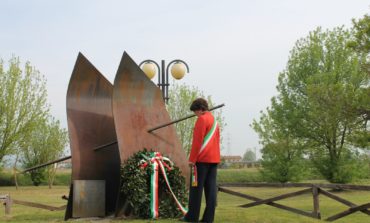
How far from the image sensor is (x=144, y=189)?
852cm

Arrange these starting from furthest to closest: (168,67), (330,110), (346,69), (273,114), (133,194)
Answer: (273,114), (346,69), (330,110), (168,67), (133,194)

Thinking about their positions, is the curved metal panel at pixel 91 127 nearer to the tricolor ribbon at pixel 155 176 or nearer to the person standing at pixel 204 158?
the tricolor ribbon at pixel 155 176

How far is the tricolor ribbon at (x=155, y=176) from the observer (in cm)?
848

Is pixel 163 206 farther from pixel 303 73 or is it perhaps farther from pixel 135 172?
pixel 303 73

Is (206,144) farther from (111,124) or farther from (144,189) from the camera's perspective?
(111,124)

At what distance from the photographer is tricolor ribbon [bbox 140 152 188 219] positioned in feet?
27.8

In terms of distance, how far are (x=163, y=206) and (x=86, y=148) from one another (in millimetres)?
1804

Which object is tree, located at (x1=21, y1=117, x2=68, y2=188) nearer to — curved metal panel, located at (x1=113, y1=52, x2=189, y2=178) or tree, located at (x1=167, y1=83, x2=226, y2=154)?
tree, located at (x1=167, y1=83, x2=226, y2=154)

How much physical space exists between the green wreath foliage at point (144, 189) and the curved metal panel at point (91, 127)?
81 centimetres

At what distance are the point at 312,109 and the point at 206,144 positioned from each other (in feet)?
75.0

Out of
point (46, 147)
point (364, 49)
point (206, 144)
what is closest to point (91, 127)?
point (206, 144)

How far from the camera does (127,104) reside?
895 centimetres

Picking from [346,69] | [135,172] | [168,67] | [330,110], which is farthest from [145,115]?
[346,69]

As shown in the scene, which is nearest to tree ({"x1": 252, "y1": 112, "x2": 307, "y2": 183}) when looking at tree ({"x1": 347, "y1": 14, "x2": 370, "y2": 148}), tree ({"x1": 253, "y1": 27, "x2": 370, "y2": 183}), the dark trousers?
tree ({"x1": 253, "y1": 27, "x2": 370, "y2": 183})
